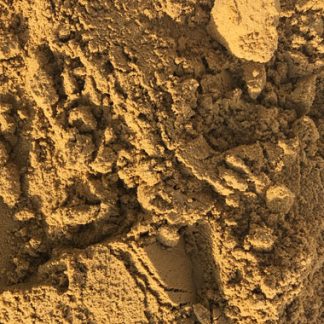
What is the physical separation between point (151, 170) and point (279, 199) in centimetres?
38

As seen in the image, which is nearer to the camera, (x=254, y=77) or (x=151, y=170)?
(x=151, y=170)

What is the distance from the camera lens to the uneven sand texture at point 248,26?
150 centimetres

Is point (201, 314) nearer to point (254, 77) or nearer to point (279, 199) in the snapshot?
point (279, 199)

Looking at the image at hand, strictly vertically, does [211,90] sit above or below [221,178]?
above

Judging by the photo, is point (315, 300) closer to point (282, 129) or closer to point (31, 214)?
point (282, 129)

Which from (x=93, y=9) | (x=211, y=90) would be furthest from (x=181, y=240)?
(x=93, y=9)

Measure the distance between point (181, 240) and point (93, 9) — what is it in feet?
2.43

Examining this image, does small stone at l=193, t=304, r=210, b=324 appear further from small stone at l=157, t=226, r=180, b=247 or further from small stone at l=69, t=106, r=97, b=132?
small stone at l=69, t=106, r=97, b=132

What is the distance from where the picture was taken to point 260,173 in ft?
4.76

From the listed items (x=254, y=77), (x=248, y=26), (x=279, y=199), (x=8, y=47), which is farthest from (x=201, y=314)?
(x=8, y=47)

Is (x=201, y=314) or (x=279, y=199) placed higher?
(x=279, y=199)

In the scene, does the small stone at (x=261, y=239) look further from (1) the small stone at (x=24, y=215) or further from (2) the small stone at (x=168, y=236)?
(1) the small stone at (x=24, y=215)

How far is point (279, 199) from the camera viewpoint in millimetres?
1439

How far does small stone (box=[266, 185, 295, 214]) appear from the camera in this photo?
1431 millimetres
